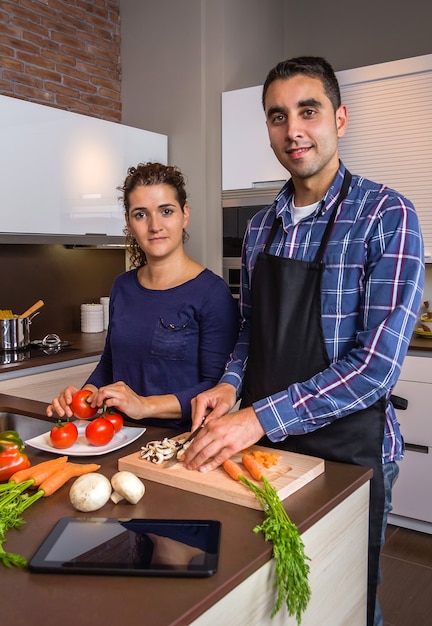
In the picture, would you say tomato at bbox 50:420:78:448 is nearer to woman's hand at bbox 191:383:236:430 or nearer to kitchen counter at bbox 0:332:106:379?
woman's hand at bbox 191:383:236:430

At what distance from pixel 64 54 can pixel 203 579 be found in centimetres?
352

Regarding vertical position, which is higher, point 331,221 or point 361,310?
point 331,221

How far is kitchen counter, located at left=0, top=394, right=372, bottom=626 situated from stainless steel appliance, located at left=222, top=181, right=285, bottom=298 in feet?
7.48

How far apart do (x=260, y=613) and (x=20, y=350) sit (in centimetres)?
251

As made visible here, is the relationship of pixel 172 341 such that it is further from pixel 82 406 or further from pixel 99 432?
pixel 99 432

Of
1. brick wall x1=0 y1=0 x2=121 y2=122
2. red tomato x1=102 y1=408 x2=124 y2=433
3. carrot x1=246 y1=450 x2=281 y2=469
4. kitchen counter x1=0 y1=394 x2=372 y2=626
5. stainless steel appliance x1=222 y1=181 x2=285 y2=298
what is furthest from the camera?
stainless steel appliance x1=222 y1=181 x2=285 y2=298

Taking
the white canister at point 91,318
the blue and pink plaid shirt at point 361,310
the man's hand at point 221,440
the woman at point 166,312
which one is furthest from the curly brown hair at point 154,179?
the white canister at point 91,318

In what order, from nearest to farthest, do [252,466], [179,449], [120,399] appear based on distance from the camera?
[252,466] → [179,449] → [120,399]

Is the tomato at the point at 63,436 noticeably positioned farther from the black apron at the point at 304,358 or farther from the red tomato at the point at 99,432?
the black apron at the point at 304,358

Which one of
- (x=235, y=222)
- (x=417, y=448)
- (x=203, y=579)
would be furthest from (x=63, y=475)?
(x=235, y=222)

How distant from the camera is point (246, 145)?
3.54 m

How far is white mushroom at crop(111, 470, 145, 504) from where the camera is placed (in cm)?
110

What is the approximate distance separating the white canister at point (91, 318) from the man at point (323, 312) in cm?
241

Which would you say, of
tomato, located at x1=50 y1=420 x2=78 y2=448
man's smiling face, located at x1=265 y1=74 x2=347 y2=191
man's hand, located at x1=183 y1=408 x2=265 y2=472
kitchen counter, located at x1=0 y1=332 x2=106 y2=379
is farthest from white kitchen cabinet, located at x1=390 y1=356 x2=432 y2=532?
tomato, located at x1=50 y1=420 x2=78 y2=448
